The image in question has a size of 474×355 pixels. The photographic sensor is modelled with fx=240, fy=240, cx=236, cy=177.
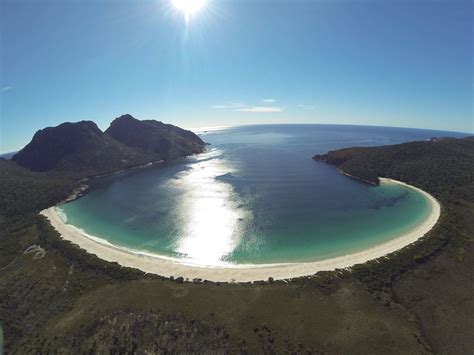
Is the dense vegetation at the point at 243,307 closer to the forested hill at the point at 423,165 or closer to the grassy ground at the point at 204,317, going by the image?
the grassy ground at the point at 204,317

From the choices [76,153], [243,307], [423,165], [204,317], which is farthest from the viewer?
[76,153]

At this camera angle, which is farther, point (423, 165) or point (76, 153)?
point (76, 153)

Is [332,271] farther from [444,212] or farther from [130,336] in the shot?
[444,212]

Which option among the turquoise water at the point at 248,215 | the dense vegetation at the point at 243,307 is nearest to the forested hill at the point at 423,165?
the turquoise water at the point at 248,215

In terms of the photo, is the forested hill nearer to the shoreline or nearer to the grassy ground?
the shoreline

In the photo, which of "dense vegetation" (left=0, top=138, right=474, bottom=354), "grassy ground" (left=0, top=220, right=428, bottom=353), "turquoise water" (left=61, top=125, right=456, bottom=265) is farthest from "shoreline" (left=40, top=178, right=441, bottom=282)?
"grassy ground" (left=0, top=220, right=428, bottom=353)

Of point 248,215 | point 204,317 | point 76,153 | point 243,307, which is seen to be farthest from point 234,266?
point 76,153

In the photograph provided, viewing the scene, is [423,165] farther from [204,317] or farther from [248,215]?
[204,317]
